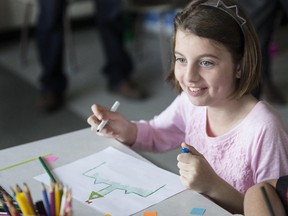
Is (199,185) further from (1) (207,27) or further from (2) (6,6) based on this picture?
(2) (6,6)

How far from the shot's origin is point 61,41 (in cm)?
304

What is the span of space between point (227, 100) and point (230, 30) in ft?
0.58

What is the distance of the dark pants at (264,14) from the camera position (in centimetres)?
258

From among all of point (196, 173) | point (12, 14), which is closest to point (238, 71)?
point (196, 173)

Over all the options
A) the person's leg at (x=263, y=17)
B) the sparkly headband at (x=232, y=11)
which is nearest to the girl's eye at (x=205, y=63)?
the sparkly headband at (x=232, y=11)

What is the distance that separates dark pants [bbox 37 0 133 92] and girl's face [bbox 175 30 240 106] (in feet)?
6.71

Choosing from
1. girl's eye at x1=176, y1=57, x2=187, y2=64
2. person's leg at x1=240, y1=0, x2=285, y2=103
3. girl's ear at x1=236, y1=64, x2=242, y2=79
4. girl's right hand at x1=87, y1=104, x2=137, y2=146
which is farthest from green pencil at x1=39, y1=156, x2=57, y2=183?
person's leg at x1=240, y1=0, x2=285, y2=103

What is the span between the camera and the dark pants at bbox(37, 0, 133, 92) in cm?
300

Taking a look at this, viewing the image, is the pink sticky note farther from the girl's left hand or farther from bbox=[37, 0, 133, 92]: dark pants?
bbox=[37, 0, 133, 92]: dark pants

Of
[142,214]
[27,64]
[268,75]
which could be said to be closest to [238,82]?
[142,214]

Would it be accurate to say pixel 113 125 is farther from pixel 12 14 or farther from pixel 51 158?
pixel 12 14

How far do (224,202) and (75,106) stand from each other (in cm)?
→ 220

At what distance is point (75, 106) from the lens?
3.04m

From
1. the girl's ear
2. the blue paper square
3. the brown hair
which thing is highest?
the brown hair
